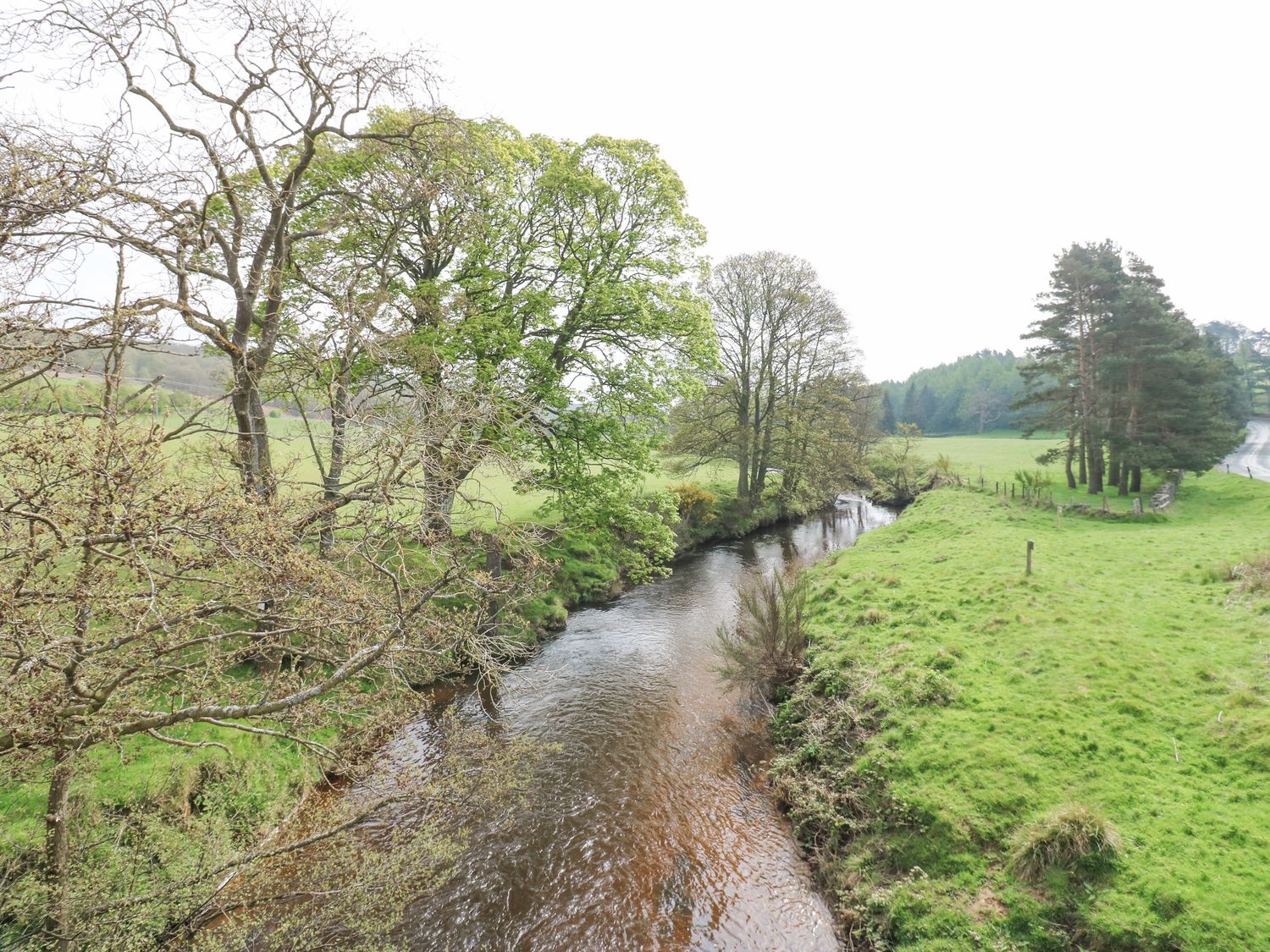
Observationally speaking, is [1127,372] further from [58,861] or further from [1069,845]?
[58,861]

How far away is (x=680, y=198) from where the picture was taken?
1443 cm

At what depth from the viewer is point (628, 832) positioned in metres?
7.96

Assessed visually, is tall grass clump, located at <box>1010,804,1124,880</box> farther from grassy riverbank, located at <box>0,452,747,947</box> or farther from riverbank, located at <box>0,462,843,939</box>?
riverbank, located at <box>0,462,843,939</box>

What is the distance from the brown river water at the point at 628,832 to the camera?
6445 millimetres

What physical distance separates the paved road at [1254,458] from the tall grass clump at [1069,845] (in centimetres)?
3488

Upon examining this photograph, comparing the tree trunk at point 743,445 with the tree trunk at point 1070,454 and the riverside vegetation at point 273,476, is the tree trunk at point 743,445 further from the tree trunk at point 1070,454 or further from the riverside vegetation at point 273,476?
the tree trunk at point 1070,454

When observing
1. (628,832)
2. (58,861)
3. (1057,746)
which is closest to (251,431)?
(58,861)

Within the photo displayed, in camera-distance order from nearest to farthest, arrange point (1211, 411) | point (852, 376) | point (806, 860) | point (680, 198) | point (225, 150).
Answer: point (225, 150), point (806, 860), point (680, 198), point (1211, 411), point (852, 376)

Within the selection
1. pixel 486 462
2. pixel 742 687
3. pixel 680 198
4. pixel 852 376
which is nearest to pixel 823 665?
pixel 742 687

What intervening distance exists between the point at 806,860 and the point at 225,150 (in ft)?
43.1

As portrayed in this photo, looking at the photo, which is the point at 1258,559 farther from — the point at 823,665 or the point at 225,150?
the point at 225,150

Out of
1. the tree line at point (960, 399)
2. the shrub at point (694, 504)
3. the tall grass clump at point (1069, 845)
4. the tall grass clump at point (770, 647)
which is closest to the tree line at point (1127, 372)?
the shrub at point (694, 504)

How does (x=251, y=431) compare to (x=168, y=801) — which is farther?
(x=251, y=431)

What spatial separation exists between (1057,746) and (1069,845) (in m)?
2.01
